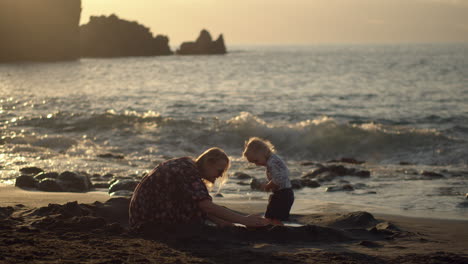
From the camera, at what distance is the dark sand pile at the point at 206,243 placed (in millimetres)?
5387

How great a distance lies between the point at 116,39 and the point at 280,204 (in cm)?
11519

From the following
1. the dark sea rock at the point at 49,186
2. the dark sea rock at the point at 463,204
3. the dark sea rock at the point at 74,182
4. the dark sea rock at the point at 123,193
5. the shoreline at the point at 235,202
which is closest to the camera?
the shoreline at the point at 235,202

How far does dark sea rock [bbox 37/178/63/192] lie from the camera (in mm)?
9938

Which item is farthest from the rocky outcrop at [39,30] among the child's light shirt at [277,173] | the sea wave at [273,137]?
the child's light shirt at [277,173]

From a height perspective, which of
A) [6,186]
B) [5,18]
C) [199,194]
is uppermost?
[5,18]

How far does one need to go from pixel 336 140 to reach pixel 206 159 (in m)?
12.6

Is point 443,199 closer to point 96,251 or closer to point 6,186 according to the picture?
point 96,251

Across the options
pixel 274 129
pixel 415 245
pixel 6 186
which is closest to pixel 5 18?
pixel 274 129

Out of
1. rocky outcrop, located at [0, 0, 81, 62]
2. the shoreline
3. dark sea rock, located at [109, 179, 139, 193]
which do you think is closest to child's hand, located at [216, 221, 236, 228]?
the shoreline

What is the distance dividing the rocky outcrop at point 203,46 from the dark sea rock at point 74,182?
11518 cm

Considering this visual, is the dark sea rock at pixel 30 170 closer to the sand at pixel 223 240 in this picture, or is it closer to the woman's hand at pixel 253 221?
the sand at pixel 223 240

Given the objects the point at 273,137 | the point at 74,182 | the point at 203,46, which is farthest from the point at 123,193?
the point at 203,46

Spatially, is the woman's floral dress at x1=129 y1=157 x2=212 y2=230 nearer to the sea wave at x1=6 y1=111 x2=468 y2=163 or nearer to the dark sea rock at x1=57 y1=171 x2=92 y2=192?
the dark sea rock at x1=57 y1=171 x2=92 y2=192

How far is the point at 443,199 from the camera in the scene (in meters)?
9.45
